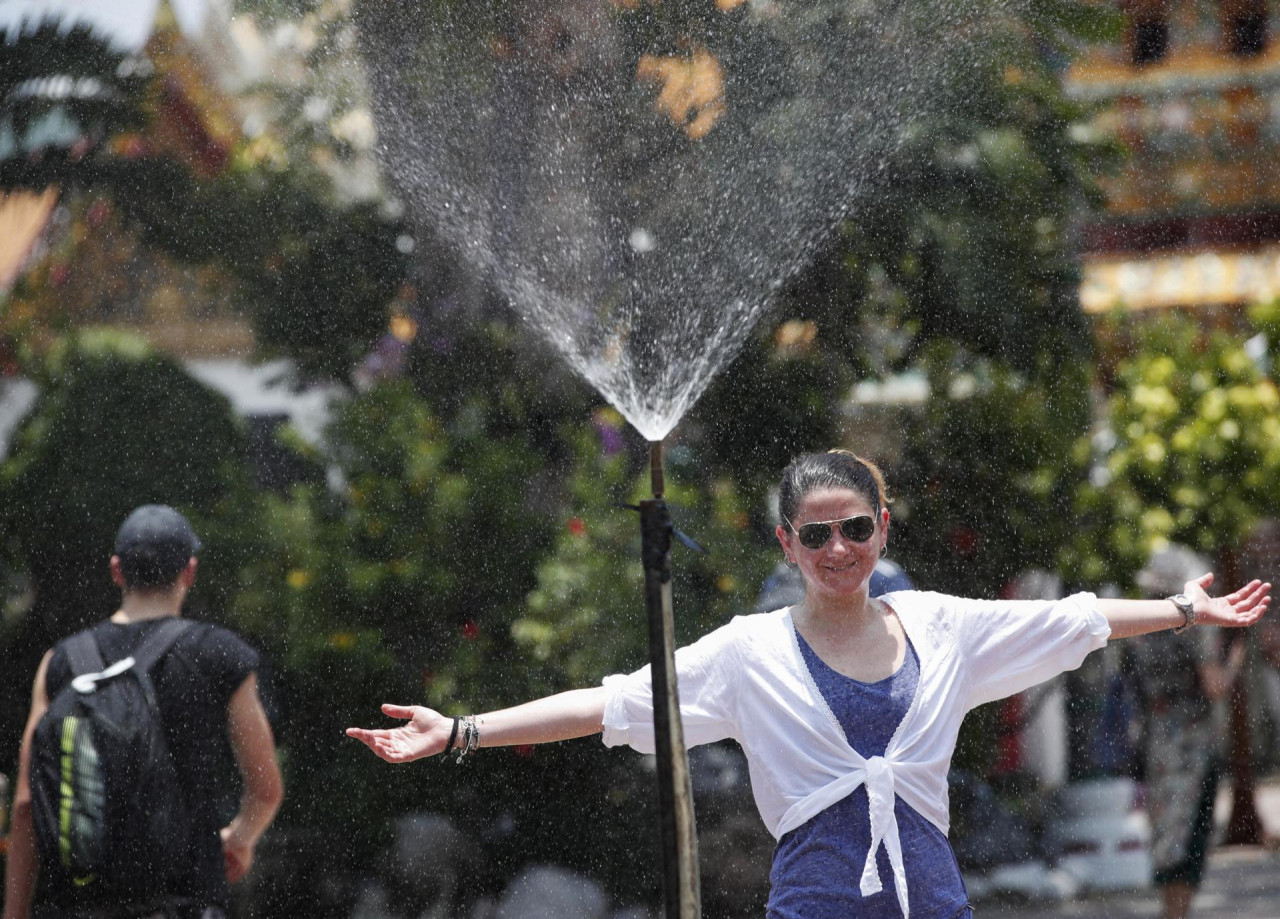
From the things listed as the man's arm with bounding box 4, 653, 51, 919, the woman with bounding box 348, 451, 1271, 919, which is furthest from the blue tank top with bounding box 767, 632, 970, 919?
the man's arm with bounding box 4, 653, 51, 919

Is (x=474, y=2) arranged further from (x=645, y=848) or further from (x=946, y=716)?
(x=946, y=716)

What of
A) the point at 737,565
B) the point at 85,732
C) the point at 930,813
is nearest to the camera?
the point at 930,813

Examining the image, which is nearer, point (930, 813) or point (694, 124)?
point (930, 813)

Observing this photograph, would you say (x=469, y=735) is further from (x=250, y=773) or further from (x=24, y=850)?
(x=24, y=850)

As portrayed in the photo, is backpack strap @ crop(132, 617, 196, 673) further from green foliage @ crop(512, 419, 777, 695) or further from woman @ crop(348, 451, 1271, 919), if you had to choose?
woman @ crop(348, 451, 1271, 919)

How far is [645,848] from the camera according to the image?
4145 millimetres

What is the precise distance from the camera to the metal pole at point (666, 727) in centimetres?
210

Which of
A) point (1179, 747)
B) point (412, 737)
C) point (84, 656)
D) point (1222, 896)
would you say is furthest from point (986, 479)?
point (84, 656)

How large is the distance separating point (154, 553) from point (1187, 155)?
120 inches

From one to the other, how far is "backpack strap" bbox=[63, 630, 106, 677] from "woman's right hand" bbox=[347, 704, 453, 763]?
1.27m

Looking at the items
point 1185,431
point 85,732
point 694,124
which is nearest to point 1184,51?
point 1185,431

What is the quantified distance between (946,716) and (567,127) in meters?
2.45

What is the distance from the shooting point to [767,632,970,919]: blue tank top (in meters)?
2.16

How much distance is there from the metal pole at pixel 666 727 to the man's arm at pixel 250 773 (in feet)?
5.20
